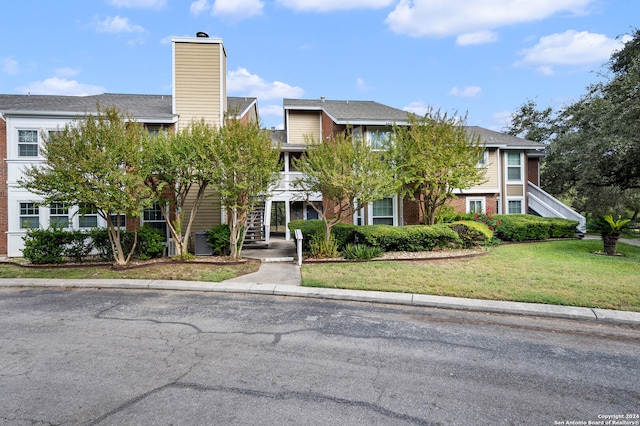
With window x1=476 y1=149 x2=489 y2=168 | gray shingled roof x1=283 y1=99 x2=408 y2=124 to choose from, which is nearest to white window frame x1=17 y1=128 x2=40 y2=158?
gray shingled roof x1=283 y1=99 x2=408 y2=124

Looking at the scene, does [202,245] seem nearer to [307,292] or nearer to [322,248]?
[322,248]

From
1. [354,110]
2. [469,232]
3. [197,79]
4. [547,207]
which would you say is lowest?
[469,232]

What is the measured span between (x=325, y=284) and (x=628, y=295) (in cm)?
655

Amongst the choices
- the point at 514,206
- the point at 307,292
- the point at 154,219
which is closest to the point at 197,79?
the point at 154,219

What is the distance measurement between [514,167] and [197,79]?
18157 millimetres

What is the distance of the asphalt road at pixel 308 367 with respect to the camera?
324 cm

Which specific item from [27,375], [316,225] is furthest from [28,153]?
[27,375]

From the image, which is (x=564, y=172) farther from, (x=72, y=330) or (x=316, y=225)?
(x=72, y=330)

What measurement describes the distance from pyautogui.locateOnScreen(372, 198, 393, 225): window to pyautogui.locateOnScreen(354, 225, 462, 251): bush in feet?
16.0

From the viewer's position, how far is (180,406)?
10.9 ft

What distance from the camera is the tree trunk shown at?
40.0ft

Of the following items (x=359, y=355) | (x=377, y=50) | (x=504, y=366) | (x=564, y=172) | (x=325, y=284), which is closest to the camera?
(x=504, y=366)

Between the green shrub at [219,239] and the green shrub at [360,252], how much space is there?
4.41m

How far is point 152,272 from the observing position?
9.90m
